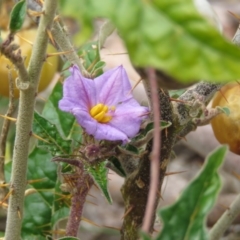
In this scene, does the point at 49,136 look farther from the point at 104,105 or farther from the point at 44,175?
the point at 44,175

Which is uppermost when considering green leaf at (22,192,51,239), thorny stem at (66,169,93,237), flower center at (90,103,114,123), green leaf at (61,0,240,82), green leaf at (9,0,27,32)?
green leaf at (61,0,240,82)

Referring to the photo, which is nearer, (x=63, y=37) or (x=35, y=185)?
(x=63, y=37)

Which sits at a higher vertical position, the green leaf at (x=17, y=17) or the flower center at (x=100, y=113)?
the green leaf at (x=17, y=17)

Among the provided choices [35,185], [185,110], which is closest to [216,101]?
[185,110]

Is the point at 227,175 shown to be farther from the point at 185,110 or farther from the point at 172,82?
the point at 172,82

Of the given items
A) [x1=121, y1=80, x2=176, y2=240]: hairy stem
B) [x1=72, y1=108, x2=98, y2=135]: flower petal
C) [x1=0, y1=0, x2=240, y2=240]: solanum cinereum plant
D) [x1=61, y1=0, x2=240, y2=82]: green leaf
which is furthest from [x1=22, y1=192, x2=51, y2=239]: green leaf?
[x1=61, y1=0, x2=240, y2=82]: green leaf

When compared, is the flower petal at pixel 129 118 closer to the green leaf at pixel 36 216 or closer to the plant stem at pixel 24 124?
the plant stem at pixel 24 124

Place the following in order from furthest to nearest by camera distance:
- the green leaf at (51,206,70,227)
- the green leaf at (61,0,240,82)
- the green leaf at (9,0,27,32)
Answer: the green leaf at (51,206,70,227) → the green leaf at (9,0,27,32) → the green leaf at (61,0,240,82)

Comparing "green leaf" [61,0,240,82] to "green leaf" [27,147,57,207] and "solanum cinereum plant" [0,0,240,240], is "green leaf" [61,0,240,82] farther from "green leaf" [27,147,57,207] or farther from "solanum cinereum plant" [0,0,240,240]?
"green leaf" [27,147,57,207]

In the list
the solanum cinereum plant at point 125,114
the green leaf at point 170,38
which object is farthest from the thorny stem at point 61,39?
the green leaf at point 170,38
